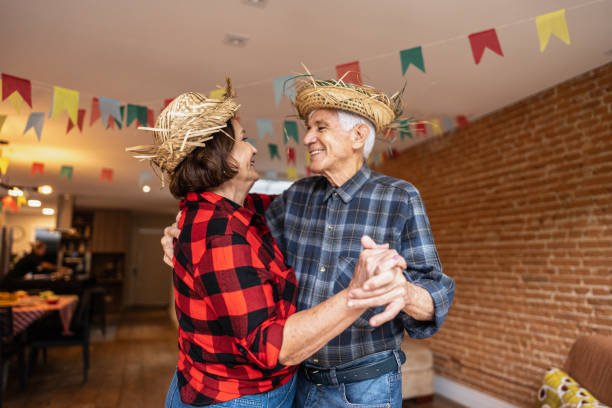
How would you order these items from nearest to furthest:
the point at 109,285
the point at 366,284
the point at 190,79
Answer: the point at 366,284
the point at 190,79
the point at 109,285

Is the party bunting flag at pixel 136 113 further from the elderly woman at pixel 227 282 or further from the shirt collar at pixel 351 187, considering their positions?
the shirt collar at pixel 351 187

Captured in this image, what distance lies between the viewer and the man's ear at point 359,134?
1509 millimetres

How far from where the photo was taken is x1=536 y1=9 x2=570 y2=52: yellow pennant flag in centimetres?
237

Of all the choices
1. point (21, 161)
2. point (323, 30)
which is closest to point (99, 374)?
point (21, 161)

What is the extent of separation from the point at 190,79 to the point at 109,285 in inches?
428

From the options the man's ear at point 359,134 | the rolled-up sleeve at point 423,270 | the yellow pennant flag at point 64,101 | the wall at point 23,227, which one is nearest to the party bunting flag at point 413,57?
the man's ear at point 359,134

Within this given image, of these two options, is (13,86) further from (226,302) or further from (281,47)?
(226,302)

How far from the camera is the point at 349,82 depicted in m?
1.51

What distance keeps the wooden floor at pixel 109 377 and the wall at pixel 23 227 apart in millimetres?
5781

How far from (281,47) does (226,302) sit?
2.49 m

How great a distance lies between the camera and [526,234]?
13.6 ft

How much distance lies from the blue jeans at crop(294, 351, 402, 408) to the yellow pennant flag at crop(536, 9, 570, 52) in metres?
2.01

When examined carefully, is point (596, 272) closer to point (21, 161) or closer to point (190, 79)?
point (190, 79)

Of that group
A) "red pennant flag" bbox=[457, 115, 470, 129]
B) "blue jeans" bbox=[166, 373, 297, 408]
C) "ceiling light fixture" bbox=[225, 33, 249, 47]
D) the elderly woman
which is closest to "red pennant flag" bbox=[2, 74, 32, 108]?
"ceiling light fixture" bbox=[225, 33, 249, 47]
